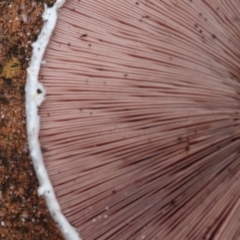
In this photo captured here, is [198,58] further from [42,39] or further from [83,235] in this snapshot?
[83,235]

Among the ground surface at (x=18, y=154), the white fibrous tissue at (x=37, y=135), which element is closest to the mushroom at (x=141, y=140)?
the white fibrous tissue at (x=37, y=135)

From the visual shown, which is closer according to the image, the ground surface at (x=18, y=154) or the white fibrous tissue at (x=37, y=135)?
the white fibrous tissue at (x=37, y=135)

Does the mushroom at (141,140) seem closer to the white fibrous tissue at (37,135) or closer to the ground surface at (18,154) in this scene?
the white fibrous tissue at (37,135)

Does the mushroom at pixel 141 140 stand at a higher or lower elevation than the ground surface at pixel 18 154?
higher

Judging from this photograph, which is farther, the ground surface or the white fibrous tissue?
the ground surface

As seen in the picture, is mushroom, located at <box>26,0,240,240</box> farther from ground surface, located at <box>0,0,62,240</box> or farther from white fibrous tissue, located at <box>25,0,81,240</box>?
ground surface, located at <box>0,0,62,240</box>

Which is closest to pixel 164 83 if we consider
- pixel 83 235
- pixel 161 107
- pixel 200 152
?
pixel 161 107

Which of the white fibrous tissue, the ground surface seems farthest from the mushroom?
the ground surface

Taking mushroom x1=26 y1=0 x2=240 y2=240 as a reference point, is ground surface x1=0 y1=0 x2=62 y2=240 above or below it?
below
